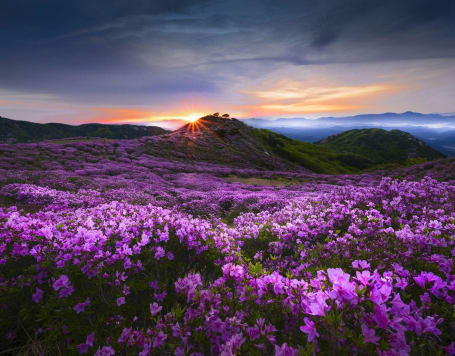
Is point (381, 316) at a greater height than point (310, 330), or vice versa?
point (381, 316)

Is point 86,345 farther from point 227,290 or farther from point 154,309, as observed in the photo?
point 227,290

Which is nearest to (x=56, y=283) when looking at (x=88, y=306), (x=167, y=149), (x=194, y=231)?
(x=88, y=306)

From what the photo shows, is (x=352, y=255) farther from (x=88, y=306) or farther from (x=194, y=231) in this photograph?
(x=88, y=306)

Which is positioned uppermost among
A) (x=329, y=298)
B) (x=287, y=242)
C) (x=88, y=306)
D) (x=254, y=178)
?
(x=329, y=298)

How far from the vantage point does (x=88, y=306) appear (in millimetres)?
3090

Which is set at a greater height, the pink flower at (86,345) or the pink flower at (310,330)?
the pink flower at (310,330)

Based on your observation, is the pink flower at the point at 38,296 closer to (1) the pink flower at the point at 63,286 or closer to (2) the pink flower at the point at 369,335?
(1) the pink flower at the point at 63,286

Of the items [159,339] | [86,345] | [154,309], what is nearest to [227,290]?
[154,309]

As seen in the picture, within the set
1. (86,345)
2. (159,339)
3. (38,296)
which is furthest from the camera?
(38,296)


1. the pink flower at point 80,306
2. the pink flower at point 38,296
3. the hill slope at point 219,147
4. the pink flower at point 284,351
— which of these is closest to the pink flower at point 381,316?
the pink flower at point 284,351

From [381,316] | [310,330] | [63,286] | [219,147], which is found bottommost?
[63,286]

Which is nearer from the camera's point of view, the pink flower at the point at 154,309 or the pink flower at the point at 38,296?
the pink flower at the point at 154,309

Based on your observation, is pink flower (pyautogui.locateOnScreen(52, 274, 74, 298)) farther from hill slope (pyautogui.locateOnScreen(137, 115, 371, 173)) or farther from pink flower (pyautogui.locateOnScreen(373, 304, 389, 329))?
hill slope (pyautogui.locateOnScreen(137, 115, 371, 173))

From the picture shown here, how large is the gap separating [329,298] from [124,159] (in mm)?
34265
